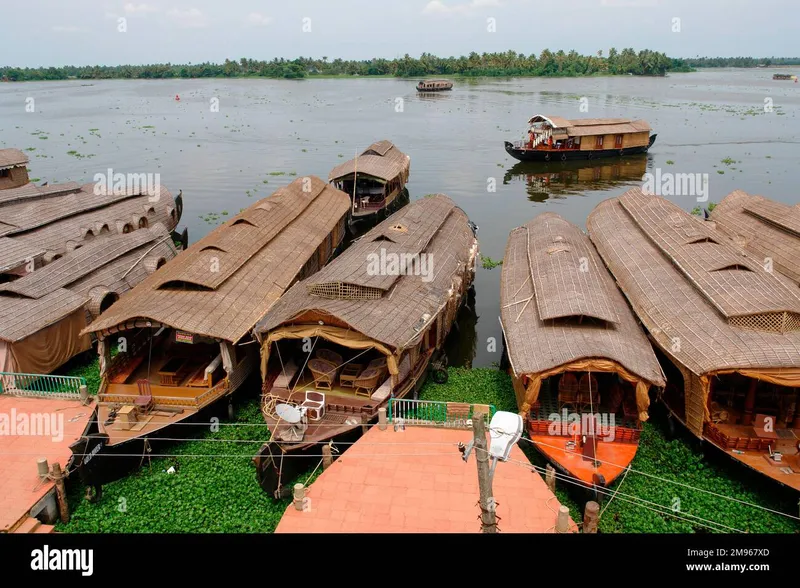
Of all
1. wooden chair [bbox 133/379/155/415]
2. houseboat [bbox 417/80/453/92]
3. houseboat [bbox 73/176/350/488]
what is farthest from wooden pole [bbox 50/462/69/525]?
houseboat [bbox 417/80/453/92]

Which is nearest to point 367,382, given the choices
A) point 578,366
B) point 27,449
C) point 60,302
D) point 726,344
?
point 578,366

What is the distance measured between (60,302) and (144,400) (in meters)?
6.02

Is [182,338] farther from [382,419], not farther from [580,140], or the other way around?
[580,140]

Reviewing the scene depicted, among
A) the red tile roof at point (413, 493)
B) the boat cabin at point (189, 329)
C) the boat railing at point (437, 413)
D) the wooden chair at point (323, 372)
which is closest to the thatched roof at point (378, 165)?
the boat cabin at point (189, 329)

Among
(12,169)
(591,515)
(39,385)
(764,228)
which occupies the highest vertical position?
(12,169)

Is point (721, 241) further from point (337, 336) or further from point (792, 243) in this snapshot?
point (337, 336)

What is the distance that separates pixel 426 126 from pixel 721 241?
2196 inches

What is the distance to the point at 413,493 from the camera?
1176cm

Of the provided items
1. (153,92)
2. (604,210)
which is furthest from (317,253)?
(153,92)

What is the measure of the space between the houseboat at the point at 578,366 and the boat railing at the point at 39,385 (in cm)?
1168

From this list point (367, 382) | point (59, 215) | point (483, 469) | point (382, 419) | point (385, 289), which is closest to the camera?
point (483, 469)

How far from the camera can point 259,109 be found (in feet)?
298

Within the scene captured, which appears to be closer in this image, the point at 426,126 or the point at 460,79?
the point at 426,126

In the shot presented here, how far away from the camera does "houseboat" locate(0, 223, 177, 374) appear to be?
16.7m
